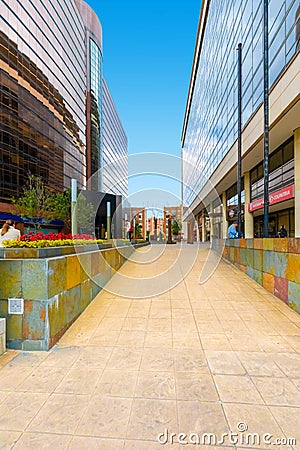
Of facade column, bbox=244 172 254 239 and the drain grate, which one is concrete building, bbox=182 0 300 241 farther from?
the drain grate

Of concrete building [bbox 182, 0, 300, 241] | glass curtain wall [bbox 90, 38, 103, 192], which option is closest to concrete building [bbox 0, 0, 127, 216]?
glass curtain wall [bbox 90, 38, 103, 192]

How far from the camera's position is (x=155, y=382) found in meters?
3.25

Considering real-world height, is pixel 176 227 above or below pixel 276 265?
above

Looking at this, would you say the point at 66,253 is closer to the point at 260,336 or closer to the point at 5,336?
the point at 5,336

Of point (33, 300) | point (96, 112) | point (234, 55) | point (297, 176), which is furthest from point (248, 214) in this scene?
point (96, 112)

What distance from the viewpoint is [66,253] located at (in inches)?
225

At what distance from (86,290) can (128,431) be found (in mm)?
3758

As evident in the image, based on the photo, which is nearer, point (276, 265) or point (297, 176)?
point (276, 265)

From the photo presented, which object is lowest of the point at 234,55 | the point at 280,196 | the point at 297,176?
the point at 280,196

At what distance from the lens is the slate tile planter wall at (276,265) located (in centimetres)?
559

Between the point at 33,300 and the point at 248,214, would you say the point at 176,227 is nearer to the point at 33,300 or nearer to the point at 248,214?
the point at 248,214

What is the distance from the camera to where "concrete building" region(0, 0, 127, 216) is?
102 ft

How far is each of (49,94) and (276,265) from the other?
4162cm

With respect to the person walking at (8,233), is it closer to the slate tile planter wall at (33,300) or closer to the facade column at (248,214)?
the slate tile planter wall at (33,300)
